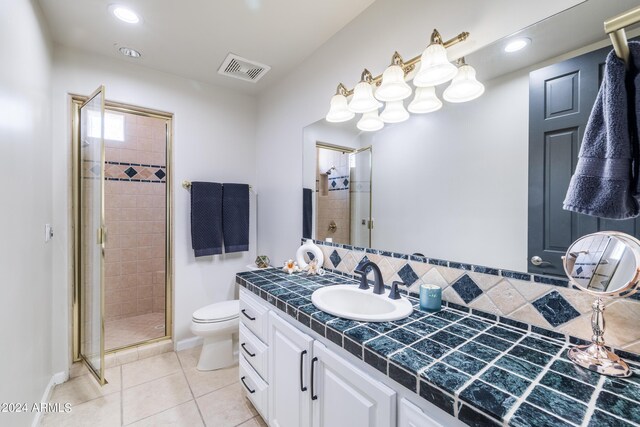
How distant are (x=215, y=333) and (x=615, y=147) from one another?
7.85 ft

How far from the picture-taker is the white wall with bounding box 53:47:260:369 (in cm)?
199

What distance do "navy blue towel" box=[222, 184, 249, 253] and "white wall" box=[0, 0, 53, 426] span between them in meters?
1.21

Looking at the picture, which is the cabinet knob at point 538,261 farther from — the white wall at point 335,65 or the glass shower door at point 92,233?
the glass shower door at point 92,233

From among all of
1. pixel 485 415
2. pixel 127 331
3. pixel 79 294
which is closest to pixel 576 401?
pixel 485 415

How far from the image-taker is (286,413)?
50.3 inches

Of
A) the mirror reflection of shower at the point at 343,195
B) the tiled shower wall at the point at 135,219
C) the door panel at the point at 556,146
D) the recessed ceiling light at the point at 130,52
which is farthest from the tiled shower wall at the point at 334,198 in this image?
the tiled shower wall at the point at 135,219

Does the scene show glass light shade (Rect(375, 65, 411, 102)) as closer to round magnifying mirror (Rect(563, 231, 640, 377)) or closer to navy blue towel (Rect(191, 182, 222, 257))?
round magnifying mirror (Rect(563, 231, 640, 377))

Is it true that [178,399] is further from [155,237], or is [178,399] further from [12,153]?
[155,237]

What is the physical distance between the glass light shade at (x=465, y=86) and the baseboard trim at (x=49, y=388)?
2.76 metres

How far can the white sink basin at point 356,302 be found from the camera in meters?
1.20

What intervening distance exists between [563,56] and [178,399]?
267 centimetres

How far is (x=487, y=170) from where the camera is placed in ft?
3.74

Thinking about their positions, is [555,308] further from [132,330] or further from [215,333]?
[132,330]

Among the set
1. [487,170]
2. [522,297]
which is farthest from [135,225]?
[522,297]
